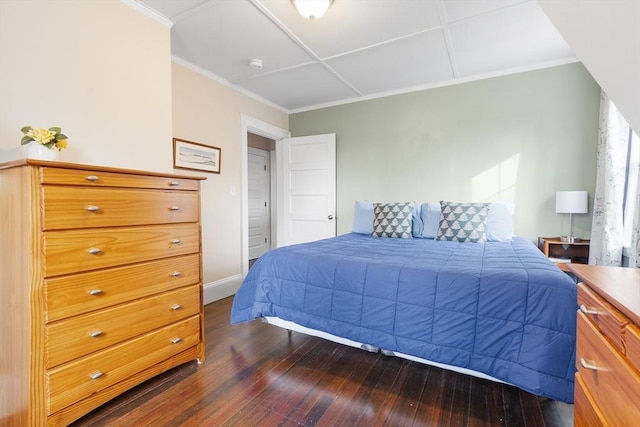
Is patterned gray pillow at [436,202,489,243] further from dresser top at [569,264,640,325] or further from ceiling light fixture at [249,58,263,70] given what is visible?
ceiling light fixture at [249,58,263,70]

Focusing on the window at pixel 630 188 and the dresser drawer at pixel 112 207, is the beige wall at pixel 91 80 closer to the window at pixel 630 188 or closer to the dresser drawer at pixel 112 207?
the dresser drawer at pixel 112 207

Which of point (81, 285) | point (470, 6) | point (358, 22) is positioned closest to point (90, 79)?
point (81, 285)

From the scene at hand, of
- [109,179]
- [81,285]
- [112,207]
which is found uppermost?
[109,179]

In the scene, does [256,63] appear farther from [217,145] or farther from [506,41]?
[506,41]

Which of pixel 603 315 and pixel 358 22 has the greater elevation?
pixel 358 22

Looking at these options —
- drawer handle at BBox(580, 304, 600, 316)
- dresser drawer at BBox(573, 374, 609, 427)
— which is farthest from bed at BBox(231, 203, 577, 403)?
drawer handle at BBox(580, 304, 600, 316)

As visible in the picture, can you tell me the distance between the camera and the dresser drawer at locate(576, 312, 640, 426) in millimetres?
646

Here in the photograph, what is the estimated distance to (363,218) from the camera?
3.38 meters

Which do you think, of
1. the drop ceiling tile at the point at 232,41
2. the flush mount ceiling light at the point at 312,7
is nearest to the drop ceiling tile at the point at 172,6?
the drop ceiling tile at the point at 232,41

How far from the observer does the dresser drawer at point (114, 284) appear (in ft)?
4.11

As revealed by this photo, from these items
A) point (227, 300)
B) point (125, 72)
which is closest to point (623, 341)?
point (125, 72)

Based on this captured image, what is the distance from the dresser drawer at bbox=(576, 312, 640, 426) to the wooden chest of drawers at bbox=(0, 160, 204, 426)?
190 centimetres

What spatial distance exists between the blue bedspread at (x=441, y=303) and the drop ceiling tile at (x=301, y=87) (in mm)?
2002

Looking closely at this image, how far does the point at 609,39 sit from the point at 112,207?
2.01 meters
